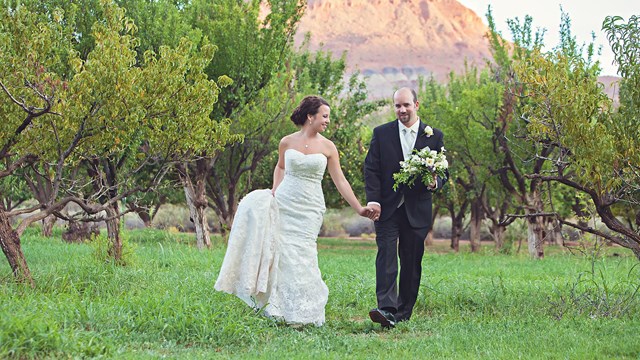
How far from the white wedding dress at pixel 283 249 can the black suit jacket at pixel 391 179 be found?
0.64 metres

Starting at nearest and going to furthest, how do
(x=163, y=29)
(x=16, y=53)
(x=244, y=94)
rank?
1. (x=16, y=53)
2. (x=163, y=29)
3. (x=244, y=94)

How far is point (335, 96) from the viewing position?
32.0 m

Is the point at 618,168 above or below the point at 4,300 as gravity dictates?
above

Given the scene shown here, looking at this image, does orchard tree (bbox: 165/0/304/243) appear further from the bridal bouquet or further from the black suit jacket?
the bridal bouquet

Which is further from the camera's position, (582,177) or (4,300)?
(582,177)

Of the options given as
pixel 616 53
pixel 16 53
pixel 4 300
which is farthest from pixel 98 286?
pixel 616 53

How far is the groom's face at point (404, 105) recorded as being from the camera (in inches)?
349

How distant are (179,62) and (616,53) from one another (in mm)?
5738

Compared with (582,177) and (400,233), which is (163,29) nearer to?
(400,233)

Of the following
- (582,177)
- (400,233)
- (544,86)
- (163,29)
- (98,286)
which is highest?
(163,29)

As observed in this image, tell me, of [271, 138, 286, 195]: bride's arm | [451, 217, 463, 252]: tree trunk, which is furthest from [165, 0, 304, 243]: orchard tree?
[451, 217, 463, 252]: tree trunk

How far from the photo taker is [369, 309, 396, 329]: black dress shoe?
8500 millimetres

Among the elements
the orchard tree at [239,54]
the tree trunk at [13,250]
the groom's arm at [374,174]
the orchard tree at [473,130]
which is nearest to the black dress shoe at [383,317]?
the groom's arm at [374,174]

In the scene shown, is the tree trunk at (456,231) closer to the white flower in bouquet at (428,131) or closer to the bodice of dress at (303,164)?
the white flower in bouquet at (428,131)
